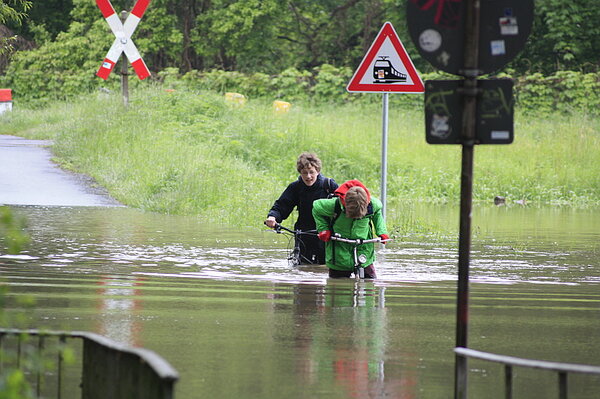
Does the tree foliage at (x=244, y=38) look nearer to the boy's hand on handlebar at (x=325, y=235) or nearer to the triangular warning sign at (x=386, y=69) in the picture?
the triangular warning sign at (x=386, y=69)

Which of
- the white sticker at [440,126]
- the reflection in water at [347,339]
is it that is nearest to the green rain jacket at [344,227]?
the reflection in water at [347,339]

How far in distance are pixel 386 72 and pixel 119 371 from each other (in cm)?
906

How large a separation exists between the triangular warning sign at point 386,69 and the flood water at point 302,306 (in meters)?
2.08

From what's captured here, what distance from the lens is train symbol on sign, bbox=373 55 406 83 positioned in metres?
14.0

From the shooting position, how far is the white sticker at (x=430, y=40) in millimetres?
6906

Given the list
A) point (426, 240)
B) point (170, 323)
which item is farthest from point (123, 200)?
A: point (170, 323)

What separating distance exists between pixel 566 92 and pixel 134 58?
63.4ft

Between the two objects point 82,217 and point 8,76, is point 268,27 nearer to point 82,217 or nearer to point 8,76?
point 8,76

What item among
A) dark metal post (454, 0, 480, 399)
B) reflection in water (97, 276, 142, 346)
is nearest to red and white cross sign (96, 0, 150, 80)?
reflection in water (97, 276, 142, 346)

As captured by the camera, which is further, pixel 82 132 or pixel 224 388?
pixel 82 132

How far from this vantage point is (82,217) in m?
19.1

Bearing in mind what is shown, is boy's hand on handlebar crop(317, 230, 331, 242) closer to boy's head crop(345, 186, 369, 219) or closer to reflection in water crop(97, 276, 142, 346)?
boy's head crop(345, 186, 369, 219)

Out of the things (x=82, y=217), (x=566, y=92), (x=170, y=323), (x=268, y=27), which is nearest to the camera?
(x=170, y=323)

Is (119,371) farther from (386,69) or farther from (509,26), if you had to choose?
(386,69)
